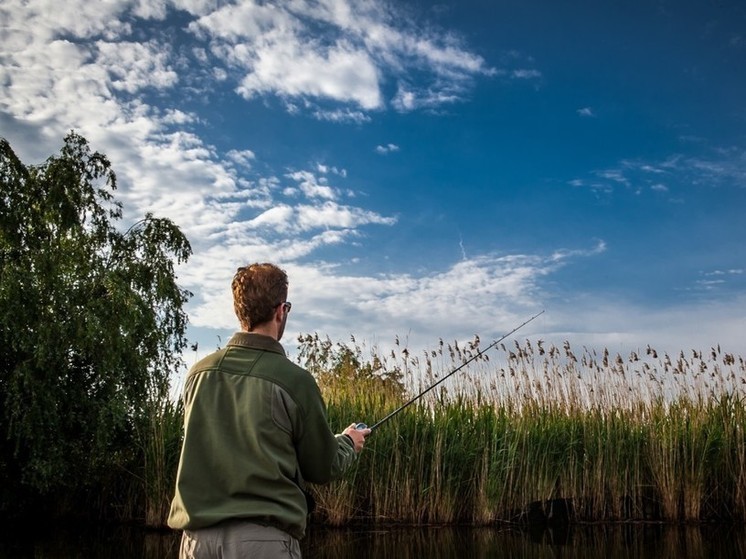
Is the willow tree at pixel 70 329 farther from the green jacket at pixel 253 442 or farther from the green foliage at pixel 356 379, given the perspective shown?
the green jacket at pixel 253 442

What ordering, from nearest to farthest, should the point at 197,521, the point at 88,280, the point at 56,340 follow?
the point at 197,521, the point at 56,340, the point at 88,280

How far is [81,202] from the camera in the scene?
15258 mm

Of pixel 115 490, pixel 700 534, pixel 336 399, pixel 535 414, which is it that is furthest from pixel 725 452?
Answer: pixel 115 490

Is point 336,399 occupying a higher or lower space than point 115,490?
higher

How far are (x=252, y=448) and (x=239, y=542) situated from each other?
1.07 ft

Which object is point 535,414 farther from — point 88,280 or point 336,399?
point 88,280

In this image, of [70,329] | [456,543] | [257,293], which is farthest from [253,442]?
[70,329]

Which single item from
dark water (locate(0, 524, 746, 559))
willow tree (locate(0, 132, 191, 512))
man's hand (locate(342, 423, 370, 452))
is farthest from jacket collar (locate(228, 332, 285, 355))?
willow tree (locate(0, 132, 191, 512))

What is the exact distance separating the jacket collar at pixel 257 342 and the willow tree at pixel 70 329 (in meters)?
9.79

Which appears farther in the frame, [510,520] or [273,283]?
[510,520]

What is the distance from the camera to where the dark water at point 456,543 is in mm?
8516

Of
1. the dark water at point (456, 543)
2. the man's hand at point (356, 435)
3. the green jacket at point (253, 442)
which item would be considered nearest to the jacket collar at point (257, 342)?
the green jacket at point (253, 442)

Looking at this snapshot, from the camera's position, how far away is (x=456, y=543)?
920 centimetres

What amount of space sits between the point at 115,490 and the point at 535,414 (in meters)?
7.00
